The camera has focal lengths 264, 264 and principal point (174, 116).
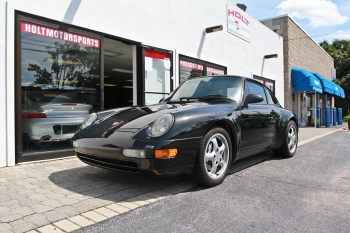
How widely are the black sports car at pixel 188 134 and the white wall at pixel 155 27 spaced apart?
176 cm

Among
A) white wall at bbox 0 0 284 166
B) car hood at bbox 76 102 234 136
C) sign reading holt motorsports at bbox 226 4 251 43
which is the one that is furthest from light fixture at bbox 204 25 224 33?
car hood at bbox 76 102 234 136

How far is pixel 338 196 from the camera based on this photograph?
2.90 meters

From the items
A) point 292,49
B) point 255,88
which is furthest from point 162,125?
point 292,49

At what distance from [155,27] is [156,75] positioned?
1.21m

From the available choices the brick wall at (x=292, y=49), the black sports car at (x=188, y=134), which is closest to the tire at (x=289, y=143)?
the black sports car at (x=188, y=134)

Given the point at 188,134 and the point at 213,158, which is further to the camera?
the point at 213,158

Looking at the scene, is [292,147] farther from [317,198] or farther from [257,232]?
[257,232]

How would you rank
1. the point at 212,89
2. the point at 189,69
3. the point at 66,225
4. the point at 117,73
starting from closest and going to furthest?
1. the point at 66,225
2. the point at 212,89
3. the point at 189,69
4. the point at 117,73

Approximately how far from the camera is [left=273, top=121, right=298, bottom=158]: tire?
4898mm

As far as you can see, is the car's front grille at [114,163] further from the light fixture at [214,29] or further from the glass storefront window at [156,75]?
the light fixture at [214,29]

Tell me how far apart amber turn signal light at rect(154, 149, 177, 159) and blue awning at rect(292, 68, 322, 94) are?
14179 millimetres

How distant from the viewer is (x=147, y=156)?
2.57 metres

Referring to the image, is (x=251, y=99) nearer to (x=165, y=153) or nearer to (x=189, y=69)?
(x=165, y=153)

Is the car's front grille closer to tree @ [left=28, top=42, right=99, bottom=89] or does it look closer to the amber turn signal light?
the amber turn signal light
